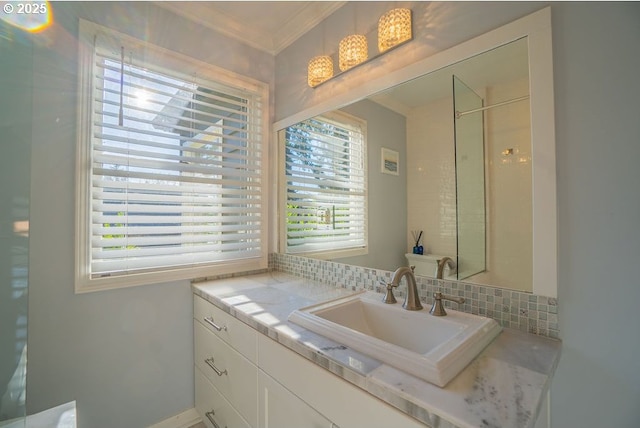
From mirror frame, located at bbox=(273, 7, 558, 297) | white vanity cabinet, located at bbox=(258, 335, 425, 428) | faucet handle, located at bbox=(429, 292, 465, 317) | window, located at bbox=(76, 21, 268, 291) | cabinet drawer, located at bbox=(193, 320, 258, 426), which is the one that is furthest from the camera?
window, located at bbox=(76, 21, 268, 291)

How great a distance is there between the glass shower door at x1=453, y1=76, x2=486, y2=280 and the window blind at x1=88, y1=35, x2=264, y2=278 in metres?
1.30

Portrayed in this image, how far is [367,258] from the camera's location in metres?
1.47

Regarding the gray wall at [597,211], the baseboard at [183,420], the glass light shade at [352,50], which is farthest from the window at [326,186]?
the baseboard at [183,420]

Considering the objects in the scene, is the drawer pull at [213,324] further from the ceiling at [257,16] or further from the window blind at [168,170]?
the ceiling at [257,16]

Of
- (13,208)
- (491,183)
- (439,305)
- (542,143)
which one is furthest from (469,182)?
(13,208)

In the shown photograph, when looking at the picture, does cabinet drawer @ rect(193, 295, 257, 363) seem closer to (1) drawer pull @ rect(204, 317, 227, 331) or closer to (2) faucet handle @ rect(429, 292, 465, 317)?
(1) drawer pull @ rect(204, 317, 227, 331)

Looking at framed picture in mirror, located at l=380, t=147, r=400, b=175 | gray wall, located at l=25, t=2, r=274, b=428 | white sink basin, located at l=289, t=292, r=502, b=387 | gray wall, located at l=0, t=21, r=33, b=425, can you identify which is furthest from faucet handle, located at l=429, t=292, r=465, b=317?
gray wall, located at l=0, t=21, r=33, b=425

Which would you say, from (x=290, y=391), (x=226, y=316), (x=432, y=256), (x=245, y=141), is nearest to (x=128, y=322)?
(x=226, y=316)

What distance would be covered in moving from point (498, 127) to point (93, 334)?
2071 millimetres

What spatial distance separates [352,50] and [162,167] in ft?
4.06

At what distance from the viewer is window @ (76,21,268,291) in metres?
1.37

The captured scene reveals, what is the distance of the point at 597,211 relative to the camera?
2.72 ft

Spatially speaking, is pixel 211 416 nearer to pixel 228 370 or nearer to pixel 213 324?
pixel 228 370

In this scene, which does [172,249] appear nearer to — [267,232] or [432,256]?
[267,232]
